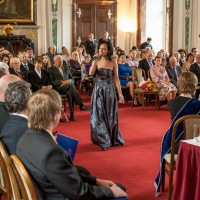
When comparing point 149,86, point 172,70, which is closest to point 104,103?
point 149,86

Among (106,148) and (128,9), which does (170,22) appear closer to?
(128,9)

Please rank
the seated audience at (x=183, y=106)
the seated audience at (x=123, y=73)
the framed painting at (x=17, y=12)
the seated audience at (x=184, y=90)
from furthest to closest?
the framed painting at (x=17, y=12), the seated audience at (x=123, y=73), the seated audience at (x=184, y=90), the seated audience at (x=183, y=106)

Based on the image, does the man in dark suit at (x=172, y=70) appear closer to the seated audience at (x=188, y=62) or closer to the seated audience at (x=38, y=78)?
the seated audience at (x=188, y=62)

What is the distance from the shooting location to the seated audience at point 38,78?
7.91 metres

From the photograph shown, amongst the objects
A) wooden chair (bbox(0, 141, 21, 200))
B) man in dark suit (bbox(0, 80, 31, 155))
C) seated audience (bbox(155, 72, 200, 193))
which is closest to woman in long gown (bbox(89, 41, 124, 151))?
seated audience (bbox(155, 72, 200, 193))

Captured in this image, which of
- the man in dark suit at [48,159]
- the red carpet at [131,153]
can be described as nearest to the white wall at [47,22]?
the red carpet at [131,153]

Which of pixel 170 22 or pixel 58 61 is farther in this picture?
pixel 170 22

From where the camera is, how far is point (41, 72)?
8039 mm

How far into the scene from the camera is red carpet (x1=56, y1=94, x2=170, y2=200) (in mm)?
4410

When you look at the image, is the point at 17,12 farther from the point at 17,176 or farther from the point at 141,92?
the point at 17,176

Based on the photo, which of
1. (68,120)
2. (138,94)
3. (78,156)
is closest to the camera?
(78,156)

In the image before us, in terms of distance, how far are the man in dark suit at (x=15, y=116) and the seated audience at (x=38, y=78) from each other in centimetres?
494

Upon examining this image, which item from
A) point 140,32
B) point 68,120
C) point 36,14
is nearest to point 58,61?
point 68,120

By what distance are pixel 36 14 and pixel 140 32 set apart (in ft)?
12.4
